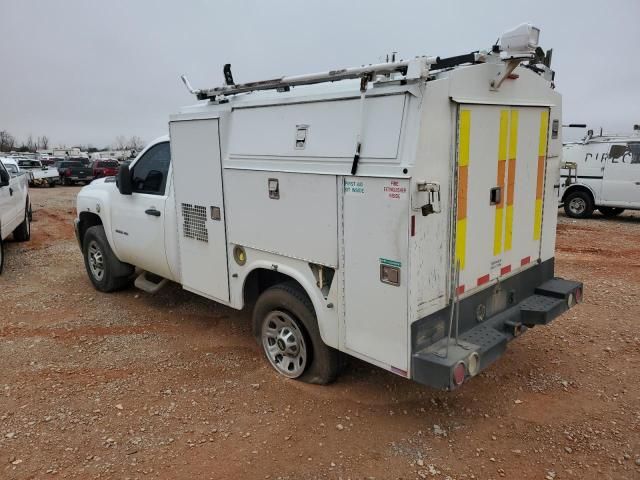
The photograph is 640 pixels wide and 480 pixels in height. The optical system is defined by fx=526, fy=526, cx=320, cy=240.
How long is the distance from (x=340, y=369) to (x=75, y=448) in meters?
2.02

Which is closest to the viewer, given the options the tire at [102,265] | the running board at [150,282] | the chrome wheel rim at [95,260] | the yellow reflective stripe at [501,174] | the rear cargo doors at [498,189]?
the rear cargo doors at [498,189]

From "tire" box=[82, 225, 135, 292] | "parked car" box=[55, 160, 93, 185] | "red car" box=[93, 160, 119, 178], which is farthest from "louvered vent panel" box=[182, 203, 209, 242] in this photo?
"parked car" box=[55, 160, 93, 185]

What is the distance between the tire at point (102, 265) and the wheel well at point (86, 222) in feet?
0.56

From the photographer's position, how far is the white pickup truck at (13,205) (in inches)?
345

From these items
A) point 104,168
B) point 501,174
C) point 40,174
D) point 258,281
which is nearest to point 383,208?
point 501,174

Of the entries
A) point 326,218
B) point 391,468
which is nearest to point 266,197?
point 326,218

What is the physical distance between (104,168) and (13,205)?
21.9 metres

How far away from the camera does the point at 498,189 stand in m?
3.96

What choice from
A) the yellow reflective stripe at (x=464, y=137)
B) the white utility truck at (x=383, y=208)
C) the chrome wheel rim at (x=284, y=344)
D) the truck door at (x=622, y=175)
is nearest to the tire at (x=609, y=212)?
the truck door at (x=622, y=175)

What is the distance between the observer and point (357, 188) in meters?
3.49

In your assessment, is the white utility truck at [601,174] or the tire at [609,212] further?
the tire at [609,212]

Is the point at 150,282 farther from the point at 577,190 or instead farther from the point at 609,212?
the point at 609,212

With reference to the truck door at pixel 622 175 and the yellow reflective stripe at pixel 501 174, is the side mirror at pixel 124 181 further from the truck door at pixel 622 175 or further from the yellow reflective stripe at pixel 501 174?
the truck door at pixel 622 175

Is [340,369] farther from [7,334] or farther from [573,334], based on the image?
[7,334]
